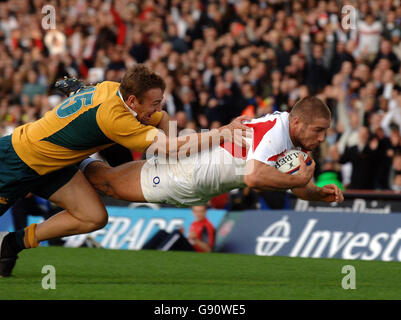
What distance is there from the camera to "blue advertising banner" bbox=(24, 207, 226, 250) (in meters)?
14.0

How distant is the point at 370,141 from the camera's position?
1466 centimetres

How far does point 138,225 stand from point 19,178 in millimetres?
5660

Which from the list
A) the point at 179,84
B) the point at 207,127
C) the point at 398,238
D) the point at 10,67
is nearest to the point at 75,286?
the point at 398,238

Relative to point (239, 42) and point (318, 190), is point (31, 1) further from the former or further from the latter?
point (318, 190)

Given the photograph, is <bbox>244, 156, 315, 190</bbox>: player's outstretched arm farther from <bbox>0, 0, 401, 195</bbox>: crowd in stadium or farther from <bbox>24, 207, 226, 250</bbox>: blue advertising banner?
<bbox>0, 0, 401, 195</bbox>: crowd in stadium

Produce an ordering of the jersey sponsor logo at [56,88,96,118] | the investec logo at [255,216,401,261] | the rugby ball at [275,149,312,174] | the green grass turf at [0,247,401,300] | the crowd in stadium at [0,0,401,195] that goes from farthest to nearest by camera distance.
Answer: the crowd in stadium at [0,0,401,195]
the investec logo at [255,216,401,261]
the jersey sponsor logo at [56,88,96,118]
the rugby ball at [275,149,312,174]
the green grass turf at [0,247,401,300]

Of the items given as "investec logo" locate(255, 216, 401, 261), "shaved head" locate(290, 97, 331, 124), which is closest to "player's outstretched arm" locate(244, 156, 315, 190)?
"shaved head" locate(290, 97, 331, 124)

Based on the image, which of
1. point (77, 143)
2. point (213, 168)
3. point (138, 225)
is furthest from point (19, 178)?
point (138, 225)

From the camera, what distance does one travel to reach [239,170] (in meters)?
8.20

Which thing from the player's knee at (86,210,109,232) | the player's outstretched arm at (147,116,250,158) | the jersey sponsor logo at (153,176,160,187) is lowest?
the player's knee at (86,210,109,232)

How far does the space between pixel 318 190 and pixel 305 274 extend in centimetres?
171

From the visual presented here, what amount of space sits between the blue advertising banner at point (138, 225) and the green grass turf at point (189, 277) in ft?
3.71

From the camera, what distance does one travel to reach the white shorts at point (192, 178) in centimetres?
825

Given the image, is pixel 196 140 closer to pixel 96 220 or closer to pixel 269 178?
pixel 269 178
